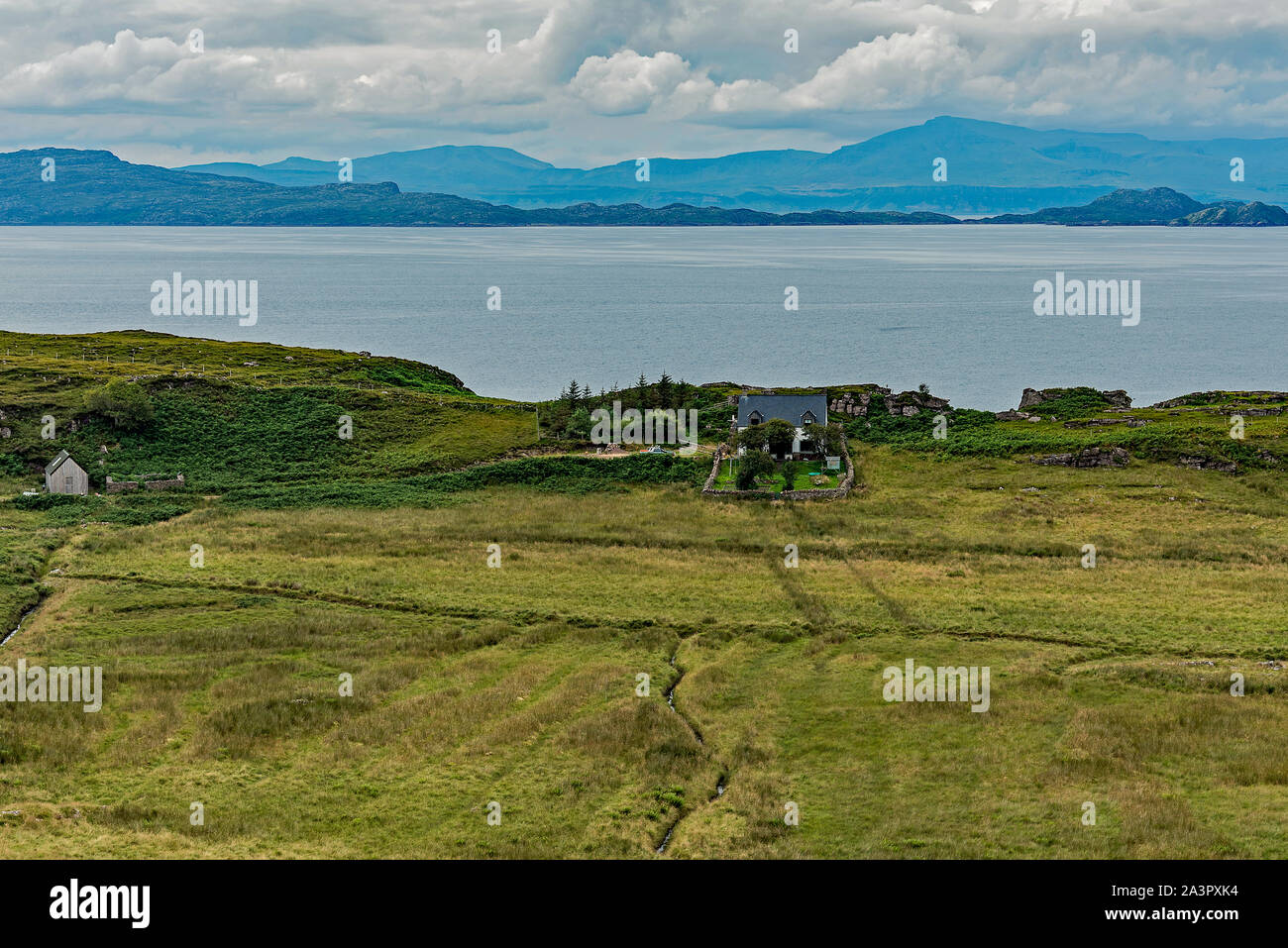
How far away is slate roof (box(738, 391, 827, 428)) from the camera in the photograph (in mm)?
74938

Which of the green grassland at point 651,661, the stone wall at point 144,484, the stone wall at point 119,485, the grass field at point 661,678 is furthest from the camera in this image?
the stone wall at point 144,484

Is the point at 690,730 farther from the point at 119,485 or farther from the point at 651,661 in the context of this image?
the point at 119,485

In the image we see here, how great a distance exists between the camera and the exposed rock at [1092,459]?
6831 centimetres

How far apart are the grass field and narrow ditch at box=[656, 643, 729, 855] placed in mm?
168

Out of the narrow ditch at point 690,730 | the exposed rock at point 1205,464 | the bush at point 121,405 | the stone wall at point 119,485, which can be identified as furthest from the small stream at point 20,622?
the exposed rock at point 1205,464

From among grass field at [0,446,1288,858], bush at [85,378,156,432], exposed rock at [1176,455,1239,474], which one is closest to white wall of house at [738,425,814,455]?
grass field at [0,446,1288,858]

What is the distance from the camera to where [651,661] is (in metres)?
39.0

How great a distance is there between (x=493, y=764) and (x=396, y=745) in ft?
11.3

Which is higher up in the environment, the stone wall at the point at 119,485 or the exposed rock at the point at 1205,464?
the exposed rock at the point at 1205,464

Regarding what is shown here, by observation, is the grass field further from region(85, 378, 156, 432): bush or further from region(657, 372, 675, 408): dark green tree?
region(657, 372, 675, 408): dark green tree

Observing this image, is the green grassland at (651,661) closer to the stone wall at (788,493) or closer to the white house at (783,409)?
the stone wall at (788,493)

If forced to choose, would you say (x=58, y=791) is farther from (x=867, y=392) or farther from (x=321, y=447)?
(x=867, y=392)

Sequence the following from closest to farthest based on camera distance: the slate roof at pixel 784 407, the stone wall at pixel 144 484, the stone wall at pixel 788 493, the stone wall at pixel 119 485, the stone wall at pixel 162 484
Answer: the stone wall at pixel 788 493 < the stone wall at pixel 119 485 < the stone wall at pixel 144 484 < the stone wall at pixel 162 484 < the slate roof at pixel 784 407
